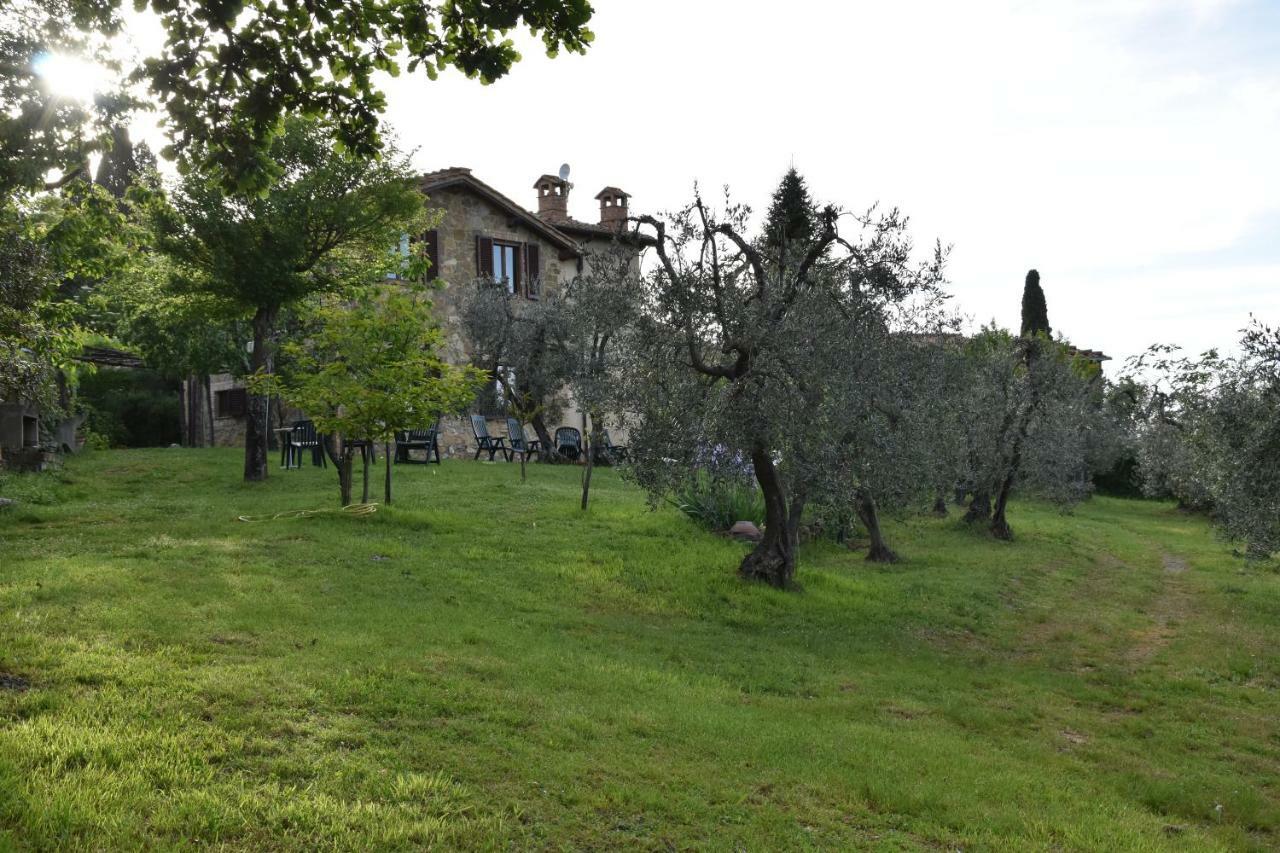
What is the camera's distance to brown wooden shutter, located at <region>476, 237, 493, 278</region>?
1248 inches

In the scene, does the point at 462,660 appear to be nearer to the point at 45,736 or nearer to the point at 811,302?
the point at 45,736

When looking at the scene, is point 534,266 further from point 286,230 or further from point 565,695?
point 565,695

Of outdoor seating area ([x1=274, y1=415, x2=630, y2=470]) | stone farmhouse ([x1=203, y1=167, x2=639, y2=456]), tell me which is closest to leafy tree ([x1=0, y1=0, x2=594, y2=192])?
outdoor seating area ([x1=274, y1=415, x2=630, y2=470])

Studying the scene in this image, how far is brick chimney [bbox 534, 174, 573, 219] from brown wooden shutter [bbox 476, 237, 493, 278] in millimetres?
5262

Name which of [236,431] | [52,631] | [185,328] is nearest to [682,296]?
[52,631]

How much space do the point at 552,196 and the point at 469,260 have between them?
6600 millimetres

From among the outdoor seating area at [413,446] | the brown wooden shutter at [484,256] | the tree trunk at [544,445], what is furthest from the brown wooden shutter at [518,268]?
the tree trunk at [544,445]

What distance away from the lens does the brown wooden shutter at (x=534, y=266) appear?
32.7m

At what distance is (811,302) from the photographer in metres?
12.4

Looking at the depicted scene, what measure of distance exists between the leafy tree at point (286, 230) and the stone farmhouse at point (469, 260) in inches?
433

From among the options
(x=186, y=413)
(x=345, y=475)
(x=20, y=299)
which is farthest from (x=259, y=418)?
(x=186, y=413)

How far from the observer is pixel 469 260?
1252 inches

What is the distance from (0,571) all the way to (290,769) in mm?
5564

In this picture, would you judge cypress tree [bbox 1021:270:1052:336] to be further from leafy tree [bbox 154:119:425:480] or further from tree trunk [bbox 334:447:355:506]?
tree trunk [bbox 334:447:355:506]
